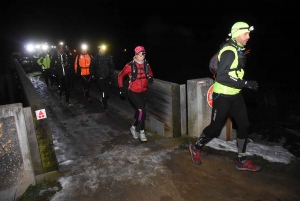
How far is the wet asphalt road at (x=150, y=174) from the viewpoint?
386 cm

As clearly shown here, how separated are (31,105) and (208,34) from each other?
38.9 meters

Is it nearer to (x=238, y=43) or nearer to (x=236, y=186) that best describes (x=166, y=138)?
(x=236, y=186)

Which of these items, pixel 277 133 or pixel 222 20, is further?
pixel 222 20

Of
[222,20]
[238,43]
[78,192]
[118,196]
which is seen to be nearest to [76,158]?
[78,192]

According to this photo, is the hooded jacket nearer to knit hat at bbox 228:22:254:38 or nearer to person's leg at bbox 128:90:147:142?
person's leg at bbox 128:90:147:142

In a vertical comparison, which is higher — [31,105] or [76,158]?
[31,105]

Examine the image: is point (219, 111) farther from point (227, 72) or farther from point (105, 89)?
point (105, 89)

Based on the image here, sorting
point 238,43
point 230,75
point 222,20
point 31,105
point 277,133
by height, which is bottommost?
point 277,133

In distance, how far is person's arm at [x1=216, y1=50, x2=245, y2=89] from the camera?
396 centimetres

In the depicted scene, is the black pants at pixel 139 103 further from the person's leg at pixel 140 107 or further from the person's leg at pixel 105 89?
the person's leg at pixel 105 89

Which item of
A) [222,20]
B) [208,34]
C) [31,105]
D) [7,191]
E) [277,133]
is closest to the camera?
[7,191]

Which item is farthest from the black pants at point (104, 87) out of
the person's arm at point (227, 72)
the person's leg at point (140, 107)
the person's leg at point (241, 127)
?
the person's arm at point (227, 72)

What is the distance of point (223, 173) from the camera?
4.39m

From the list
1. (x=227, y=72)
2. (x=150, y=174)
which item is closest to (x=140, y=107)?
(x=150, y=174)
